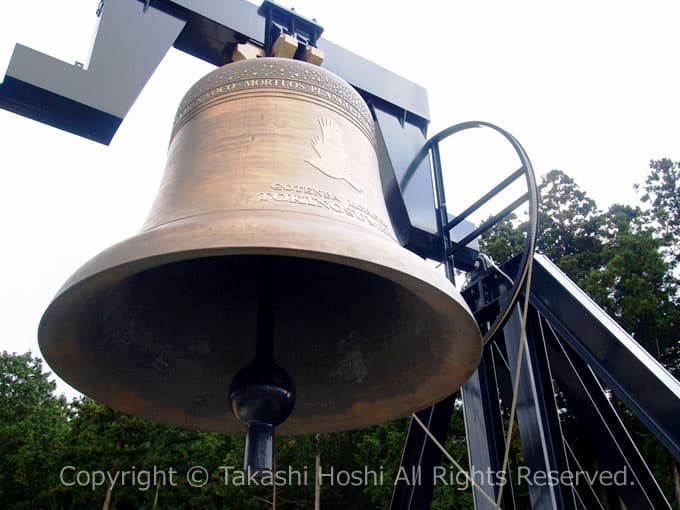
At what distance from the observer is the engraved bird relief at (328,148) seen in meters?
2.12

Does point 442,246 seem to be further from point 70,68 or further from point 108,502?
point 108,502

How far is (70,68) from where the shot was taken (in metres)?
2.81

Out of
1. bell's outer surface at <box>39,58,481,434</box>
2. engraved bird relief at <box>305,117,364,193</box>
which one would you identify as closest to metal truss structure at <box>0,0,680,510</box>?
bell's outer surface at <box>39,58,481,434</box>

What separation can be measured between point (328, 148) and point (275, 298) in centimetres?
70

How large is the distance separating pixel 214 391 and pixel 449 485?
54.0 feet

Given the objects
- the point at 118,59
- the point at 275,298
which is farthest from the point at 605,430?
the point at 118,59

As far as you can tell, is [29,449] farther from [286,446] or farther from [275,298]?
[275,298]

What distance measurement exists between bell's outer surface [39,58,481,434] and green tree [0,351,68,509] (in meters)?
20.7

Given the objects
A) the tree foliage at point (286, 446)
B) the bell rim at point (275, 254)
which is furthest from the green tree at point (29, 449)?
the bell rim at point (275, 254)

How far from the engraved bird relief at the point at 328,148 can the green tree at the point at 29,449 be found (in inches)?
842

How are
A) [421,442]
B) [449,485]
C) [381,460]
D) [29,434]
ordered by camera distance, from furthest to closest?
[29,434] < [381,460] < [449,485] < [421,442]

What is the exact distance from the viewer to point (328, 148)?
2219 millimetres

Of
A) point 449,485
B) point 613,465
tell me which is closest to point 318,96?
point 613,465

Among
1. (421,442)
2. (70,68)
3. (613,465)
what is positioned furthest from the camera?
(421,442)
